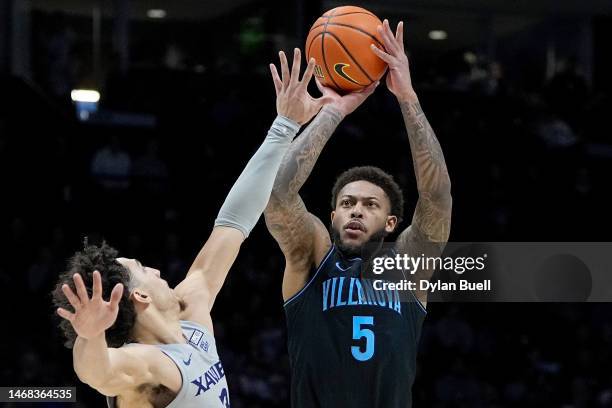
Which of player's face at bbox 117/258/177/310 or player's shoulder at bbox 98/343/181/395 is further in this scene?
player's face at bbox 117/258/177/310

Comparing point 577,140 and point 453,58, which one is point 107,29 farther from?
point 577,140

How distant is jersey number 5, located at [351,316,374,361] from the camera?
459cm

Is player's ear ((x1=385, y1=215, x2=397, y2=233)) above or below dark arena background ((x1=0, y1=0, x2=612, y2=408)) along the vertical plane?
below

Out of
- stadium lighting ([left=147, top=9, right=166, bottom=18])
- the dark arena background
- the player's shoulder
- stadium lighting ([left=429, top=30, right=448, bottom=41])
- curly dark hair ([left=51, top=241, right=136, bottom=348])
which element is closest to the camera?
the player's shoulder

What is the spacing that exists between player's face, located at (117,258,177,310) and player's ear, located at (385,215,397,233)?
Answer: 4.37ft

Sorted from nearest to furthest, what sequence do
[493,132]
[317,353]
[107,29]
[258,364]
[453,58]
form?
[317,353] → [258,364] → [493,132] → [107,29] → [453,58]

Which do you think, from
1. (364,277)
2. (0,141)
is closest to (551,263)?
(0,141)

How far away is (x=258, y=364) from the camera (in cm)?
1020

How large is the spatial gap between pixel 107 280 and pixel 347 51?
5.83 ft

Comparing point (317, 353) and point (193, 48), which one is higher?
point (193, 48)

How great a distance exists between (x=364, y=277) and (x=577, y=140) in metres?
9.62

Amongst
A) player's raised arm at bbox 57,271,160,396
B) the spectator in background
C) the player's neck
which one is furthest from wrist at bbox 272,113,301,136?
the spectator in background

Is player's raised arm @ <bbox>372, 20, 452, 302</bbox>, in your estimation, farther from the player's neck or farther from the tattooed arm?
the player's neck

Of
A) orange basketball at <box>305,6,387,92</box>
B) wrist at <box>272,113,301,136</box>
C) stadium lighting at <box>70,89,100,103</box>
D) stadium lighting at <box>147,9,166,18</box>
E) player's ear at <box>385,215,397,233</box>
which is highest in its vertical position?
stadium lighting at <box>147,9,166,18</box>
